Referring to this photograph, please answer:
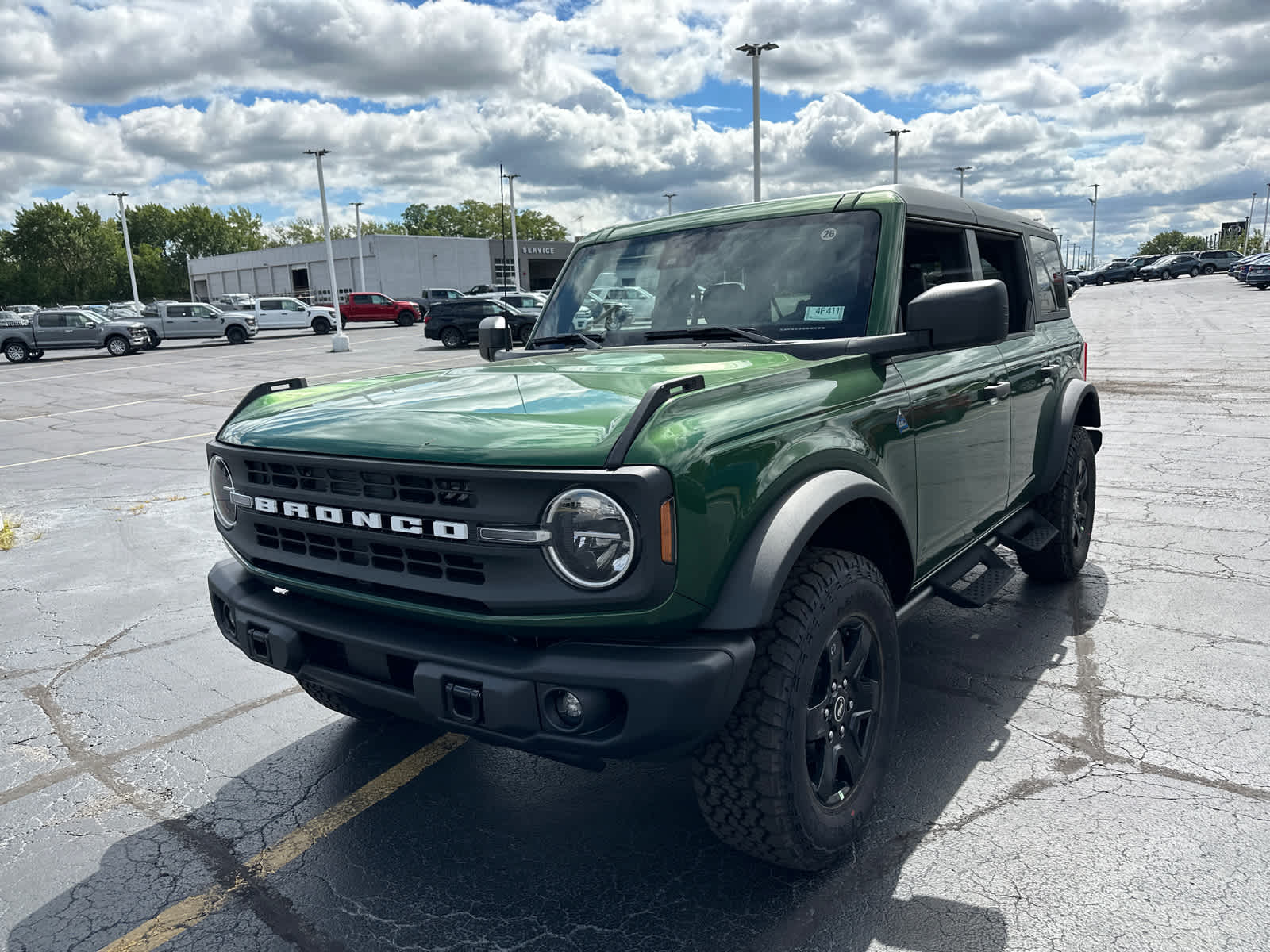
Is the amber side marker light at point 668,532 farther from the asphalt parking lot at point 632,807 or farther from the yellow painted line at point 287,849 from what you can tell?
the yellow painted line at point 287,849

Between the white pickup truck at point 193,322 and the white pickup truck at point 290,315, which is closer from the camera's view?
the white pickup truck at point 193,322

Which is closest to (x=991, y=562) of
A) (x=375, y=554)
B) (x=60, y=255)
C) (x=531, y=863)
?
(x=531, y=863)

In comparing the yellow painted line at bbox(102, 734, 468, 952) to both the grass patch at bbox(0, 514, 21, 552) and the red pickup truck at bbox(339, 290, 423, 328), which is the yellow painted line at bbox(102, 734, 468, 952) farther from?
the red pickup truck at bbox(339, 290, 423, 328)

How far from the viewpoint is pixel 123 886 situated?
108 inches

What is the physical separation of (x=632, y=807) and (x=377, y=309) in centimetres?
4467

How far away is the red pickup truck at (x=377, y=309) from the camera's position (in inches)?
1758

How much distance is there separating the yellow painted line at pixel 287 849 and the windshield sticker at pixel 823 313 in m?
2.10

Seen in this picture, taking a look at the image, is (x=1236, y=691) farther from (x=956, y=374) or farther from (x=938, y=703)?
(x=956, y=374)

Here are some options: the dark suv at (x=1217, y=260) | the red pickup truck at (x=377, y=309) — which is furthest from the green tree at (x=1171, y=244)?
the red pickup truck at (x=377, y=309)

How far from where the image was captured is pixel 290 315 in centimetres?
4128

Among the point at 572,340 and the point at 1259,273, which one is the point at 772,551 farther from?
the point at 1259,273

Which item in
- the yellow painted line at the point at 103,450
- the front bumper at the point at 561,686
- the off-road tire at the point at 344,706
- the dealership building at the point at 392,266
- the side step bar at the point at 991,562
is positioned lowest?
the yellow painted line at the point at 103,450

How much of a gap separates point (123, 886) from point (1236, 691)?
4.10 meters

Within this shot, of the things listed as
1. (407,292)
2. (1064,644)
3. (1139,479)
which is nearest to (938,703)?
(1064,644)
